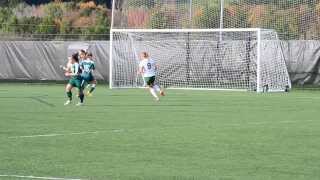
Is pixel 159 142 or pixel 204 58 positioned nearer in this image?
pixel 159 142

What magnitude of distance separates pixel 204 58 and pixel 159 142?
25198 mm

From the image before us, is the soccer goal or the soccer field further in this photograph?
the soccer goal

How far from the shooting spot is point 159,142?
1530cm

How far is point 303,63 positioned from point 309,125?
75.8 ft

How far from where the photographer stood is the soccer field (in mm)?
11688

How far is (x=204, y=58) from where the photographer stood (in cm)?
4031

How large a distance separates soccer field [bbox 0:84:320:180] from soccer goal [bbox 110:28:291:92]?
486 inches

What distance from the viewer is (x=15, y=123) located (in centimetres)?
1939

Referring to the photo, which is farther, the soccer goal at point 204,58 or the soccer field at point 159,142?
the soccer goal at point 204,58

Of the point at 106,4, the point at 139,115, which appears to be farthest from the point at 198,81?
the point at 106,4

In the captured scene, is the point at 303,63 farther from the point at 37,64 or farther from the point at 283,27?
the point at 37,64

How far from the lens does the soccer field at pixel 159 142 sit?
11688mm

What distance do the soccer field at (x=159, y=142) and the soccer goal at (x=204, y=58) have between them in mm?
12339

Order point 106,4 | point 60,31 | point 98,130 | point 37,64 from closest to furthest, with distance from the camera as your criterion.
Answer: point 98,130, point 37,64, point 60,31, point 106,4
